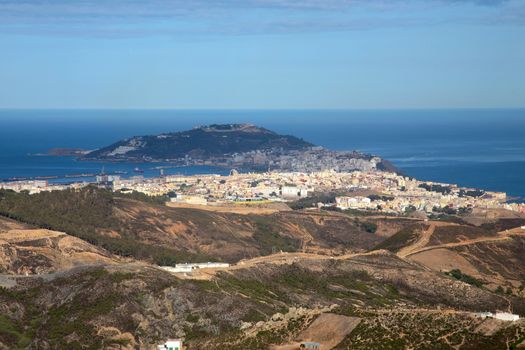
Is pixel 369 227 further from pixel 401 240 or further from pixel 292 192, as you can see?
pixel 292 192

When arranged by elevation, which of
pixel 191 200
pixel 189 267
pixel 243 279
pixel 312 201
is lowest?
pixel 312 201

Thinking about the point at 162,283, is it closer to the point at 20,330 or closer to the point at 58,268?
the point at 20,330

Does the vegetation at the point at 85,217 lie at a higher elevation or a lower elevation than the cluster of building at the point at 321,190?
higher

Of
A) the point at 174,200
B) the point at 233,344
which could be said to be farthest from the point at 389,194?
the point at 233,344

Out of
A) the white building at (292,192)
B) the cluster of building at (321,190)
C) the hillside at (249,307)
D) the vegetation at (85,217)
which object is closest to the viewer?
the hillside at (249,307)

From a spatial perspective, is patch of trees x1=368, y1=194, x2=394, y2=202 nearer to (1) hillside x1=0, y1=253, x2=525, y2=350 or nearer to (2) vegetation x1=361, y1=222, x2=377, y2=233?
(2) vegetation x1=361, y1=222, x2=377, y2=233

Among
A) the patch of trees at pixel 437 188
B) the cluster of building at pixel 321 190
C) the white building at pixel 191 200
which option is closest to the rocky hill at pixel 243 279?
the white building at pixel 191 200

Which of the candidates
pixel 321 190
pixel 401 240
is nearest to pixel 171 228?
pixel 401 240

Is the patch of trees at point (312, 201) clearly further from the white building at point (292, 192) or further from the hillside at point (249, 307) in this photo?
the hillside at point (249, 307)
